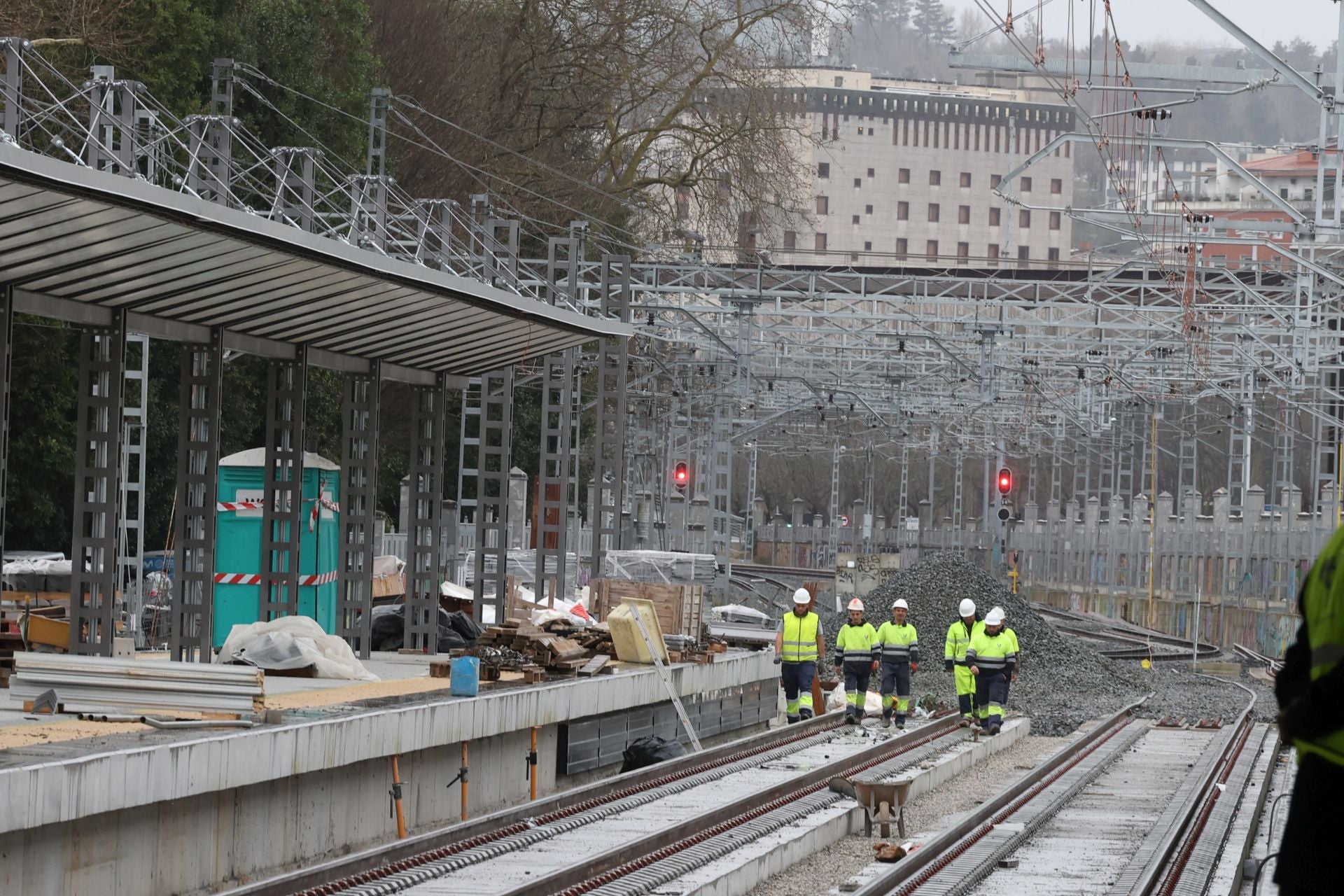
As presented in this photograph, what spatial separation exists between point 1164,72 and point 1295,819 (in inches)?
1009

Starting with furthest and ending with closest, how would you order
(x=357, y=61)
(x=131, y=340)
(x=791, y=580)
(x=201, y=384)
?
1. (x=791, y=580)
2. (x=357, y=61)
3. (x=131, y=340)
4. (x=201, y=384)

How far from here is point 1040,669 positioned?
3203 centimetres

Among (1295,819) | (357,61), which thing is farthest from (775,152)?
(1295,819)

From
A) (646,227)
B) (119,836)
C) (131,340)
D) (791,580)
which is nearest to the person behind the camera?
(119,836)

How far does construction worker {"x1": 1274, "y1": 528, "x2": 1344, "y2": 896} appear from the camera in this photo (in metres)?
3.32

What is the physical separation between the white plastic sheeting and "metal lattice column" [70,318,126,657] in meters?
1.43

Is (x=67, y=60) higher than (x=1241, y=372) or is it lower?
higher

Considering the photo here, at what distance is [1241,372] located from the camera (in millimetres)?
43781

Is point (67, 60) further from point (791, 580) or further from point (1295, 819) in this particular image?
point (791, 580)

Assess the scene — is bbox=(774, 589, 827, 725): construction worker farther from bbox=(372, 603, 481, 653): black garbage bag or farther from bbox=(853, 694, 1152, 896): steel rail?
bbox=(372, 603, 481, 653): black garbage bag

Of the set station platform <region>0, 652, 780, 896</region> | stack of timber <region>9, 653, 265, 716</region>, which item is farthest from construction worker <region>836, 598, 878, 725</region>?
stack of timber <region>9, 653, 265, 716</region>

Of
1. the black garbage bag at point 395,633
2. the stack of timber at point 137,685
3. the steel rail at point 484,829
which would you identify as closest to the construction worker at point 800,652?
the steel rail at point 484,829

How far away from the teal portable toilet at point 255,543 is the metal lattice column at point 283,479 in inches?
8.2

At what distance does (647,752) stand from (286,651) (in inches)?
168
